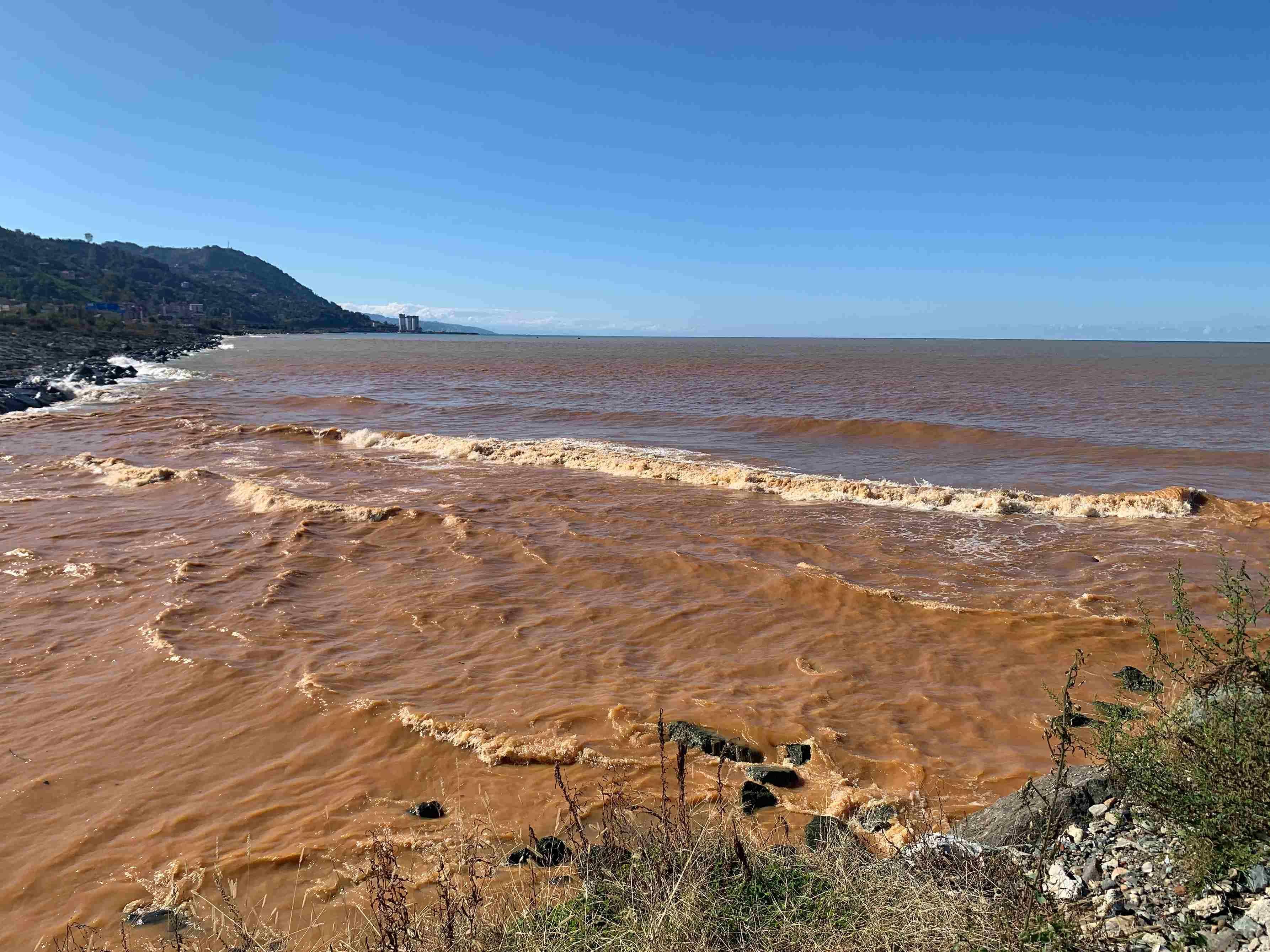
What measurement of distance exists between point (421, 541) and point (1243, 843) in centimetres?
1080

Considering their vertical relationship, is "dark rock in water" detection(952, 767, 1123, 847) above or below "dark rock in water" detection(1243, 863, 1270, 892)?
below

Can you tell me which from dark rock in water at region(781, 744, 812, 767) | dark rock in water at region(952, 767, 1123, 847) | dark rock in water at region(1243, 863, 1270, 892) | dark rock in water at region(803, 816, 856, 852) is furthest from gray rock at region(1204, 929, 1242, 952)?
dark rock in water at region(781, 744, 812, 767)

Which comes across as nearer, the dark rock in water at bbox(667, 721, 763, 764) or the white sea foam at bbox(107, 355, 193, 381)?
the dark rock in water at bbox(667, 721, 763, 764)

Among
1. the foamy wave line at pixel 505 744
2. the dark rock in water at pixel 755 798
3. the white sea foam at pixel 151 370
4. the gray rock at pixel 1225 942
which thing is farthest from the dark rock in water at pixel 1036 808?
the white sea foam at pixel 151 370

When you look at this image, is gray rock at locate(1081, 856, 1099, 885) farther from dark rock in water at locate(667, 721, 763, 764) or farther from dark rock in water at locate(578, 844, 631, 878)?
dark rock in water at locate(667, 721, 763, 764)

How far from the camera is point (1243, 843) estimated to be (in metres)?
2.99

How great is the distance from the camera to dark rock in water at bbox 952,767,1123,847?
12.1 ft

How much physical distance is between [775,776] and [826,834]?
1167mm

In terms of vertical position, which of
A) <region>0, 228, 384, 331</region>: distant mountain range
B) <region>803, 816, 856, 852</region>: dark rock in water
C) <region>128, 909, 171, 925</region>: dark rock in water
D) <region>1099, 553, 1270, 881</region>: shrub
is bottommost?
<region>128, 909, 171, 925</region>: dark rock in water

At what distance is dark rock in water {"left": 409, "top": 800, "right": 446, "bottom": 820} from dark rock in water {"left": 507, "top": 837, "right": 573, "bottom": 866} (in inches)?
32.3

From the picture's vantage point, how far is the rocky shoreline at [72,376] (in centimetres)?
2817

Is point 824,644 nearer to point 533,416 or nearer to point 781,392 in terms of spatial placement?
point 533,416

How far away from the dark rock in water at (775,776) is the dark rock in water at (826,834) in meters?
0.65

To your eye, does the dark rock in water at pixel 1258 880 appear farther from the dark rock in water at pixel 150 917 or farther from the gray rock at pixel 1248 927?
the dark rock in water at pixel 150 917
